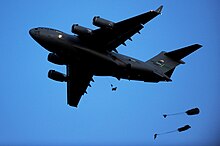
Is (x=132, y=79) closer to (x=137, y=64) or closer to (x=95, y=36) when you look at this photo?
(x=137, y=64)

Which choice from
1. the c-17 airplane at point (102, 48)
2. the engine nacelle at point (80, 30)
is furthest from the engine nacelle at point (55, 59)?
the engine nacelle at point (80, 30)

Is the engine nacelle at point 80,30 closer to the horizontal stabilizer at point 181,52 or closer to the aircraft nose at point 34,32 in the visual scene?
the aircraft nose at point 34,32

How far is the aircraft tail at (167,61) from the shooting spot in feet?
107

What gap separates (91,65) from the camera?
1198 inches

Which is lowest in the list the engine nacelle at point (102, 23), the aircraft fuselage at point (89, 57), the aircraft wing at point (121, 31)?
the aircraft fuselage at point (89, 57)

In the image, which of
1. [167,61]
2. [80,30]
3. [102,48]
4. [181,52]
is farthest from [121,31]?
[167,61]

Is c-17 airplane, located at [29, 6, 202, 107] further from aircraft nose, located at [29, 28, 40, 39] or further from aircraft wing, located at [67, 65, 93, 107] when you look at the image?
aircraft wing, located at [67, 65, 93, 107]

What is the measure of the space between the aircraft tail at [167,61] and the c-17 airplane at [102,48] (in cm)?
17

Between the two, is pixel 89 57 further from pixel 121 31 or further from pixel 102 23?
pixel 121 31

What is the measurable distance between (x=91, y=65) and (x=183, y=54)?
860 cm

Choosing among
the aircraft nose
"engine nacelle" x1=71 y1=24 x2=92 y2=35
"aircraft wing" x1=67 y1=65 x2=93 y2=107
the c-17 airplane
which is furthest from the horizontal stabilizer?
the aircraft nose

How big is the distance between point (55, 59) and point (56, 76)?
3.94m

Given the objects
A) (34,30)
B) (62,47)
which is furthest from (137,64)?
(34,30)

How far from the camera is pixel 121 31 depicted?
93.5 ft
